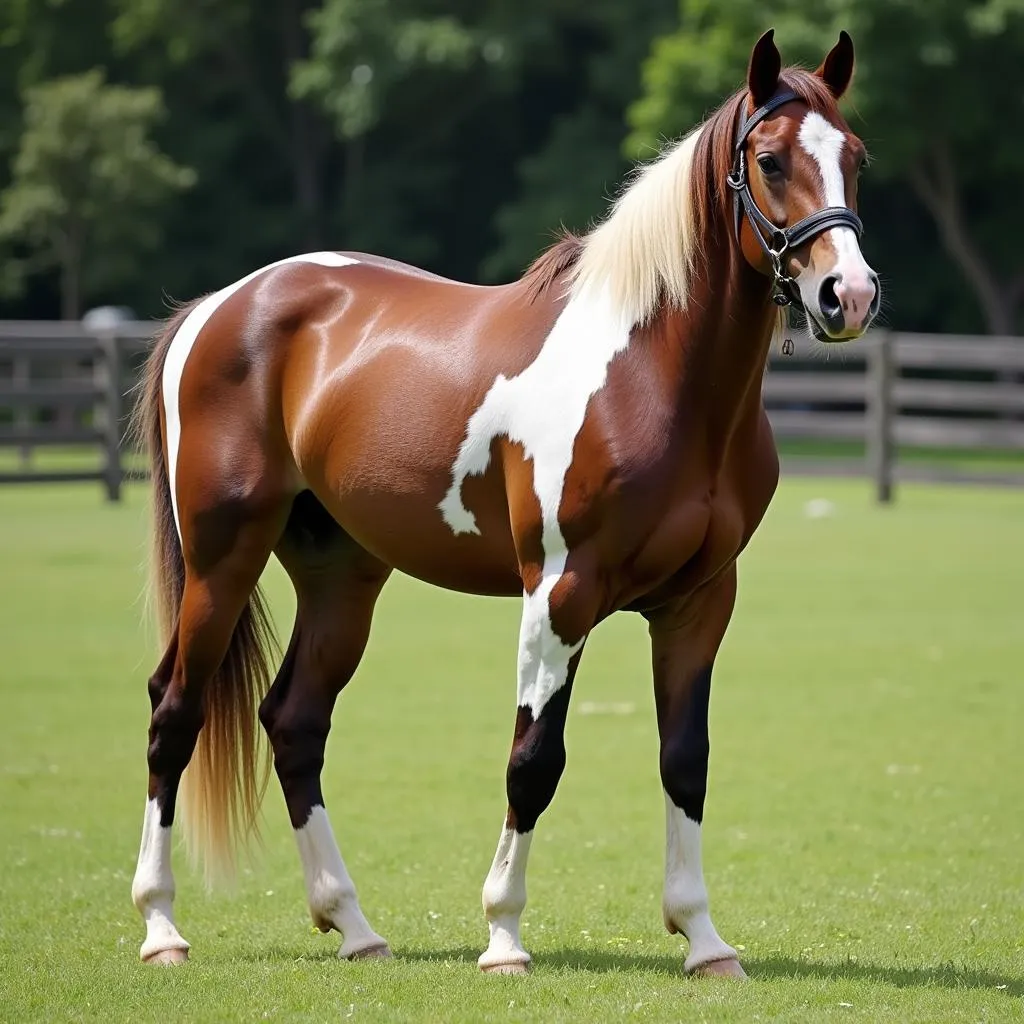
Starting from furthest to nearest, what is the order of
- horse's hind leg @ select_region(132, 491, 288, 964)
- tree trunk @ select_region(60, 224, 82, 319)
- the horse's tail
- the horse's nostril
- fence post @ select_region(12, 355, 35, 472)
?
tree trunk @ select_region(60, 224, 82, 319) < fence post @ select_region(12, 355, 35, 472) < the horse's tail < horse's hind leg @ select_region(132, 491, 288, 964) < the horse's nostril

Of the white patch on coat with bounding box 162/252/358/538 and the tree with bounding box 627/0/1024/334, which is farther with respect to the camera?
the tree with bounding box 627/0/1024/334

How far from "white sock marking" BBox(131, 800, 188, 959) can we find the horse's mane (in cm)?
198

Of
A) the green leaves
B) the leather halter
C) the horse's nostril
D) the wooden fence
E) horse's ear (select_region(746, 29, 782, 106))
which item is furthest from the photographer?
the green leaves

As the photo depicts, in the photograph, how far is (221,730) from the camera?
214 inches

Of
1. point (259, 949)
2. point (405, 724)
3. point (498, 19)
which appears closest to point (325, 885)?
point (259, 949)

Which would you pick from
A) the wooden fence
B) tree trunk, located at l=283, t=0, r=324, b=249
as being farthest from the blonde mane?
tree trunk, located at l=283, t=0, r=324, b=249

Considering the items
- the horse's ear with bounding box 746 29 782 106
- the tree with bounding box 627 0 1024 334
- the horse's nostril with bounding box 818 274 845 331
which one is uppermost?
the tree with bounding box 627 0 1024 334

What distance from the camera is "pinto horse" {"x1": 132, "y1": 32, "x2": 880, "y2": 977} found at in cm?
448

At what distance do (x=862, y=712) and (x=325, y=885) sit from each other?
473cm

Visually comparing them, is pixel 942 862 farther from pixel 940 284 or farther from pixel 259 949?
pixel 940 284

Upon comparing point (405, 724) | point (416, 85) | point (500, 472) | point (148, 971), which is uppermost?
point (416, 85)

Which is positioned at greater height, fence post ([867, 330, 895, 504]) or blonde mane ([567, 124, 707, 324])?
blonde mane ([567, 124, 707, 324])

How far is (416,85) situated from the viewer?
41938 millimetres

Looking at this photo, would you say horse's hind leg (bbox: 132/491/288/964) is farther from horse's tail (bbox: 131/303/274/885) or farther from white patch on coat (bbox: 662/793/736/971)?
white patch on coat (bbox: 662/793/736/971)
